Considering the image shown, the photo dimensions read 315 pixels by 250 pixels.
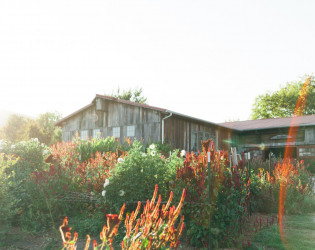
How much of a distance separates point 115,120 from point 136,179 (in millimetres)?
13347

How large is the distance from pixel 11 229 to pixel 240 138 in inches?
851

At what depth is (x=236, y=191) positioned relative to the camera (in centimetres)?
495

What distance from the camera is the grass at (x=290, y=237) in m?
4.84

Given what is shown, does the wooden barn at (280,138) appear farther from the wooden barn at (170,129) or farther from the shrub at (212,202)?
the shrub at (212,202)

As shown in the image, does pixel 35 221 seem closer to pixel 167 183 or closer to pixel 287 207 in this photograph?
pixel 167 183

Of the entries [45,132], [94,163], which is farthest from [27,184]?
[45,132]

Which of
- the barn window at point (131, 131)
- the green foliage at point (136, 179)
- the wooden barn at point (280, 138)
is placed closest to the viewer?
the green foliage at point (136, 179)

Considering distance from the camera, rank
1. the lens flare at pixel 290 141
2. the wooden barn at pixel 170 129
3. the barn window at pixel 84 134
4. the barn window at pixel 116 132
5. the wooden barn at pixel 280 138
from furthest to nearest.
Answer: the wooden barn at pixel 280 138
the barn window at pixel 84 134
the barn window at pixel 116 132
the wooden barn at pixel 170 129
the lens flare at pixel 290 141

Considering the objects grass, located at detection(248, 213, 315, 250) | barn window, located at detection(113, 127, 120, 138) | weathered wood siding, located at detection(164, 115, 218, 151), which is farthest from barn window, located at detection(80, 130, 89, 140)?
grass, located at detection(248, 213, 315, 250)

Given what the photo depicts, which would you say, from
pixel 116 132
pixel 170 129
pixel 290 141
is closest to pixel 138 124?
pixel 116 132

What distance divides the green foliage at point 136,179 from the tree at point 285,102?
44.0 m

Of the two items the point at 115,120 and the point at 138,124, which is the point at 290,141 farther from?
the point at 115,120

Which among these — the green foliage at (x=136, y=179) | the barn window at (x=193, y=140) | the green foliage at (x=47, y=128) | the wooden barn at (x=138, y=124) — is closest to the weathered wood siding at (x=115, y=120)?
the wooden barn at (x=138, y=124)

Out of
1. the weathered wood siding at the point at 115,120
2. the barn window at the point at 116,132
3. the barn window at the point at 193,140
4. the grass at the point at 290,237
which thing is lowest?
the grass at the point at 290,237
